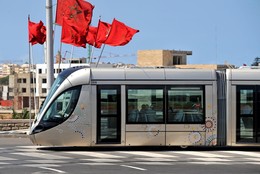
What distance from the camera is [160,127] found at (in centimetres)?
2012

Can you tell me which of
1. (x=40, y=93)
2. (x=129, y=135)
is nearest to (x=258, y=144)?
(x=129, y=135)

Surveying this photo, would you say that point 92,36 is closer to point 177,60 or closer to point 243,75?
point 243,75

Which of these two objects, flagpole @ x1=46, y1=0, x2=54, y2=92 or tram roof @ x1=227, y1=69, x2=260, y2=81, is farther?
flagpole @ x1=46, y1=0, x2=54, y2=92

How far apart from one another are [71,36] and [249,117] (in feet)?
41.6

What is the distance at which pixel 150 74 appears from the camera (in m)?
20.3

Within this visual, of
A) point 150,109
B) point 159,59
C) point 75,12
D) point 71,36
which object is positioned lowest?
point 150,109

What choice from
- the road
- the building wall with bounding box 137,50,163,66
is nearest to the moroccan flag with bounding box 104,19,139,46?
the road

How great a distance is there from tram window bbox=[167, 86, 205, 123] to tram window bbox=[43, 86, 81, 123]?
285 cm

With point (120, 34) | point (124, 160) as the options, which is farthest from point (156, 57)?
point (124, 160)

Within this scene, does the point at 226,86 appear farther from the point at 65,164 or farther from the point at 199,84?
the point at 65,164

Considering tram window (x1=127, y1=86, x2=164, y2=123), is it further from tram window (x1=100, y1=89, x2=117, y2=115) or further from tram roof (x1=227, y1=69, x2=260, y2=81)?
tram roof (x1=227, y1=69, x2=260, y2=81)

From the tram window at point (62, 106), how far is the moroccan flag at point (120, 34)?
444 inches

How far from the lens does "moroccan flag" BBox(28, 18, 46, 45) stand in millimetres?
35500

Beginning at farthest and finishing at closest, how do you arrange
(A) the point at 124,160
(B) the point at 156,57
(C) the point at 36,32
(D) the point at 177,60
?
(D) the point at 177,60 < (B) the point at 156,57 < (C) the point at 36,32 < (A) the point at 124,160
